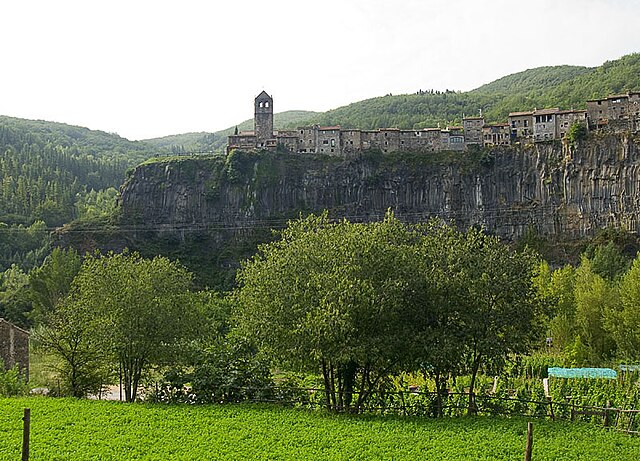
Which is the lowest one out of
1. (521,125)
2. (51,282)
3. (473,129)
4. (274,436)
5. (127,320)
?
(51,282)

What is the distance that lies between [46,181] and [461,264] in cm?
16059

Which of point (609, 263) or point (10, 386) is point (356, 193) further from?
point (10, 386)

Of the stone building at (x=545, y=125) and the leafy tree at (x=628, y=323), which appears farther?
the stone building at (x=545, y=125)

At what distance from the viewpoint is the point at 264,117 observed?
130m

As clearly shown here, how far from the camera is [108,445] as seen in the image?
27469 millimetres

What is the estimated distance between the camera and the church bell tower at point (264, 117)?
129m

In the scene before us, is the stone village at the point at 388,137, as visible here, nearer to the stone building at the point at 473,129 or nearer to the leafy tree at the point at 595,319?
the stone building at the point at 473,129

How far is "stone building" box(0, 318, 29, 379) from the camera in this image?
157ft

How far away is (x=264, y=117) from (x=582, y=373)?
293 ft

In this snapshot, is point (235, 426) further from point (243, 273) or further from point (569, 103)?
point (569, 103)

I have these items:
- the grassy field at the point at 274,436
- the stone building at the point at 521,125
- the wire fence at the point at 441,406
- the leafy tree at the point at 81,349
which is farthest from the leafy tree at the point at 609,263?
the leafy tree at the point at 81,349

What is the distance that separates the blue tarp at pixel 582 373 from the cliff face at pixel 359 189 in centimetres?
6115

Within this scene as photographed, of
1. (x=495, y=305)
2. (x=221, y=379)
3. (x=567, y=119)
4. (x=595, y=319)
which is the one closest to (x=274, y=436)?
(x=221, y=379)

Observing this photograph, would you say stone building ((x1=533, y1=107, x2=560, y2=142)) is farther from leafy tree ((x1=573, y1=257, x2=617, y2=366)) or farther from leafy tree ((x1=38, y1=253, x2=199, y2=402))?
leafy tree ((x1=38, y1=253, x2=199, y2=402))
